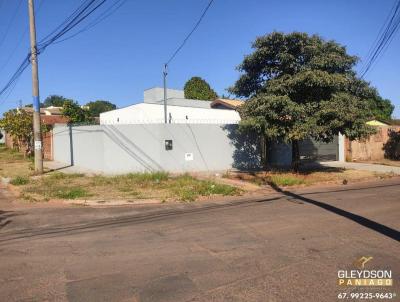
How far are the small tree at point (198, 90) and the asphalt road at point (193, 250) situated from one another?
134 feet

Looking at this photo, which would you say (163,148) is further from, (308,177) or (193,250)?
(193,250)

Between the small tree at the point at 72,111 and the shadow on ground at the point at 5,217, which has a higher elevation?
the small tree at the point at 72,111

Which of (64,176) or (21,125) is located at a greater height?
(21,125)

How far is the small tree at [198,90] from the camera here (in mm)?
50438

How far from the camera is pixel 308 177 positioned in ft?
52.5

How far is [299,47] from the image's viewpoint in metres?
15.3

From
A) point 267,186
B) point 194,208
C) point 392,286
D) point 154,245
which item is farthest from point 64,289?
point 267,186

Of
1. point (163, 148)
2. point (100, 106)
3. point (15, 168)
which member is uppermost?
point (100, 106)

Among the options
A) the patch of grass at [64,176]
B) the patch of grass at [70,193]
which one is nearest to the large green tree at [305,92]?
the patch of grass at [70,193]

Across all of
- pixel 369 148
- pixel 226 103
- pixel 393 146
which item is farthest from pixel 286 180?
pixel 226 103

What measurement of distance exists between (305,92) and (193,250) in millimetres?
10780

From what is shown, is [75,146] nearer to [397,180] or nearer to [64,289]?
[397,180]

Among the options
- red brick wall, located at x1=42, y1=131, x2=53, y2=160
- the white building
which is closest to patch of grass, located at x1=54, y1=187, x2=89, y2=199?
red brick wall, located at x1=42, y1=131, x2=53, y2=160

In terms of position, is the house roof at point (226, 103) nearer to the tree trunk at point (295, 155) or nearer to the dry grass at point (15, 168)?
the tree trunk at point (295, 155)
